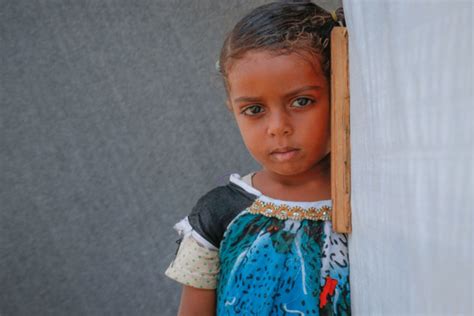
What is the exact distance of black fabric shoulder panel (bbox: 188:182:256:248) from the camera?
1075 mm

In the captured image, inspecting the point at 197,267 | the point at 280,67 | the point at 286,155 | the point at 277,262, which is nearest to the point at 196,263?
the point at 197,267

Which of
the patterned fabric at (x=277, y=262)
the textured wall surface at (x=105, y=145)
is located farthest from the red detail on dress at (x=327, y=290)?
the textured wall surface at (x=105, y=145)

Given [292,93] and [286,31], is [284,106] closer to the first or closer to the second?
[292,93]

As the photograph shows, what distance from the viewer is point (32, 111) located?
7.07 feet

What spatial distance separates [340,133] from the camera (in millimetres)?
878

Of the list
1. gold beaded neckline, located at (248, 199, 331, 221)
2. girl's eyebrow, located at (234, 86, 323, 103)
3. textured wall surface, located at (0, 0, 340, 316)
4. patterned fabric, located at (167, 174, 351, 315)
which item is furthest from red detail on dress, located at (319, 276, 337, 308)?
textured wall surface, located at (0, 0, 340, 316)

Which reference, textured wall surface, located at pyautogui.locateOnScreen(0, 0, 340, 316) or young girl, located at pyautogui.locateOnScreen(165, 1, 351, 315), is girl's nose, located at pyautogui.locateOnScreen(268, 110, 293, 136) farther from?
textured wall surface, located at pyautogui.locateOnScreen(0, 0, 340, 316)

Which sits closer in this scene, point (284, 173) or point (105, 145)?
point (284, 173)

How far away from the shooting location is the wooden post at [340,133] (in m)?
0.87

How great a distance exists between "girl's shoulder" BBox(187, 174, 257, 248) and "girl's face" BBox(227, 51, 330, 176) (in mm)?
150

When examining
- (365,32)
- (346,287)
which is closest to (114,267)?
(346,287)

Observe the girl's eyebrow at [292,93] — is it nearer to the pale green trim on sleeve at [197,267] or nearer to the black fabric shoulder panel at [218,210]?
the black fabric shoulder panel at [218,210]

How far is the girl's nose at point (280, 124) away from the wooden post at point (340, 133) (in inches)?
2.8

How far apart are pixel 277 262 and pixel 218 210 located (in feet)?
0.61
